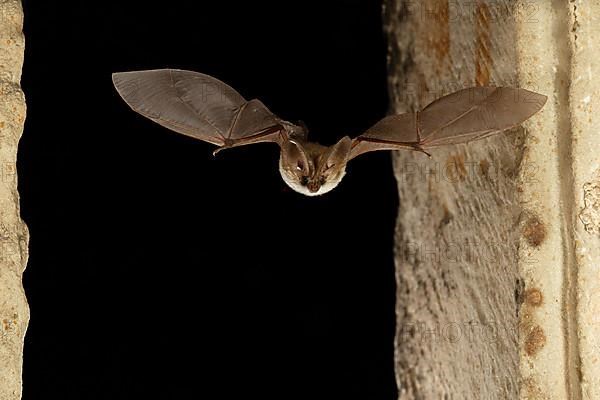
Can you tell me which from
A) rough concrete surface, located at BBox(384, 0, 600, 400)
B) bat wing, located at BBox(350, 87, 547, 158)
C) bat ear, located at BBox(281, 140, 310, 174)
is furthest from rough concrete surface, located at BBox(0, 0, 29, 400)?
rough concrete surface, located at BBox(384, 0, 600, 400)

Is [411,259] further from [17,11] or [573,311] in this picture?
[17,11]

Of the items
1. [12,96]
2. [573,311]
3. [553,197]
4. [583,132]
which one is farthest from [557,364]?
[12,96]

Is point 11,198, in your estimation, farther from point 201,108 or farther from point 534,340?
point 534,340

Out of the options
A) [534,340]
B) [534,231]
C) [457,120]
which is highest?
[457,120]

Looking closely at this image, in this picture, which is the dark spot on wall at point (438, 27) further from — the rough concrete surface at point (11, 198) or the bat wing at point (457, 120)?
the rough concrete surface at point (11, 198)

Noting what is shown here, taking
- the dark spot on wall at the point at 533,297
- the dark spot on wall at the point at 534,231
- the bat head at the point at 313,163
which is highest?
the bat head at the point at 313,163

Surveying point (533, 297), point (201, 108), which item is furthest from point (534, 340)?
point (201, 108)

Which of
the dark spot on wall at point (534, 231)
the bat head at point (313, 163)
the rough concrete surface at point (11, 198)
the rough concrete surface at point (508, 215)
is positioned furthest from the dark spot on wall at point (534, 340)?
the rough concrete surface at point (11, 198)
